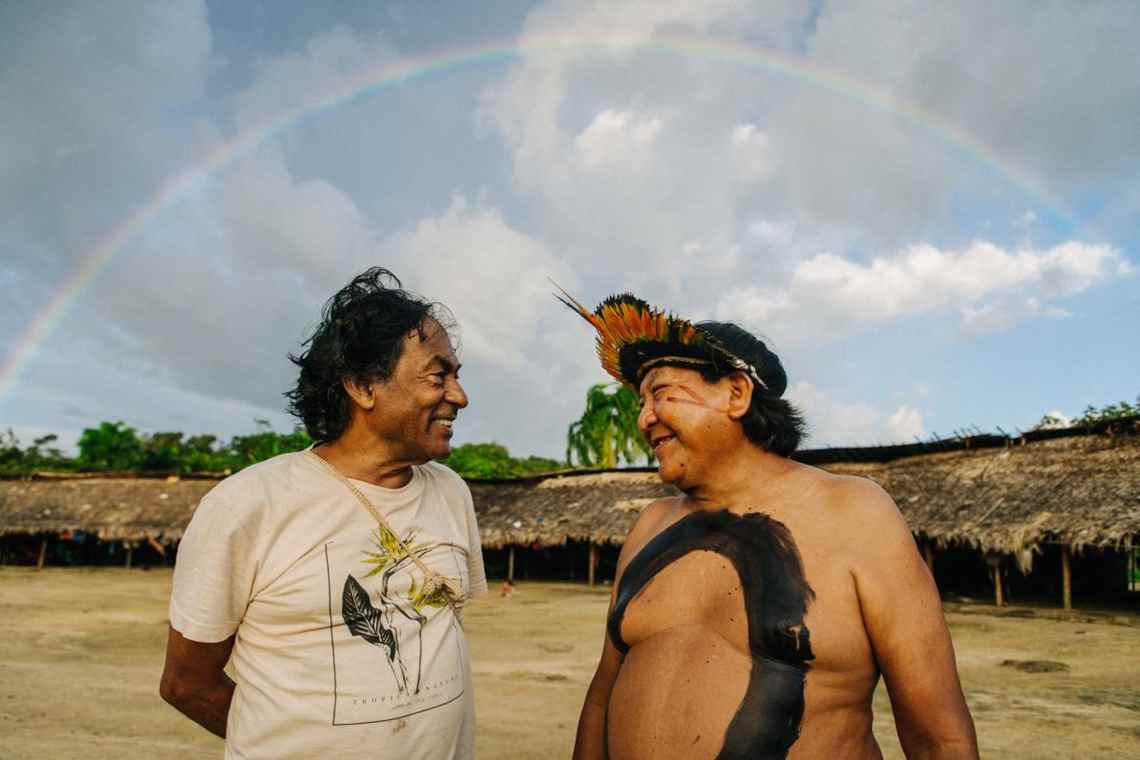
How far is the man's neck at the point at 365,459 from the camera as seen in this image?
2.30 m

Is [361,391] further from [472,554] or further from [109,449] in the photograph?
[109,449]

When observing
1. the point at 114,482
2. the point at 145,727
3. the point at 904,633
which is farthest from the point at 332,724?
the point at 114,482

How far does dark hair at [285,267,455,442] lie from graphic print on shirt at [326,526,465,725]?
43cm

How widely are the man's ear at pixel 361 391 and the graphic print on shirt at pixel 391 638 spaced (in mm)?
365

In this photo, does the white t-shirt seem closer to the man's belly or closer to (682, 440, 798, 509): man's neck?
the man's belly

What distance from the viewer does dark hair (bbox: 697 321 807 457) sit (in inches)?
89.8

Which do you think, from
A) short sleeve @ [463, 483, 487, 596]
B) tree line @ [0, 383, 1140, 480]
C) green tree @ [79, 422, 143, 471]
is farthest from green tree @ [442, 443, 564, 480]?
short sleeve @ [463, 483, 487, 596]

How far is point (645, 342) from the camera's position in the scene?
93.2 inches

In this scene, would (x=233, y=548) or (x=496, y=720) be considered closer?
(x=233, y=548)

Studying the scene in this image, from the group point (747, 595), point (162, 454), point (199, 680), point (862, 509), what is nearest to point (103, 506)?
point (162, 454)

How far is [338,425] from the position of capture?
238 cm

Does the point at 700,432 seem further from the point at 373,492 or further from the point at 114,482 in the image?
the point at 114,482

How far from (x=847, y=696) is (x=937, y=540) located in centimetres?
1673

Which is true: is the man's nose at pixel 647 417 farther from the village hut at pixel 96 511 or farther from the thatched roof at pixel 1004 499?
the village hut at pixel 96 511
